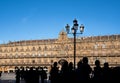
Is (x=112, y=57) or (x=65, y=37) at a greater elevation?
(x=65, y=37)

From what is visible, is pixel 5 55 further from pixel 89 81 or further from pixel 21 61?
pixel 89 81

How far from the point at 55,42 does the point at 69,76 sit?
234 feet

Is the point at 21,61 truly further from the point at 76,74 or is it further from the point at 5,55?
the point at 76,74

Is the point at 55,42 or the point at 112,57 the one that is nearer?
the point at 112,57

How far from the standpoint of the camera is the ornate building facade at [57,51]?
78.9 metres

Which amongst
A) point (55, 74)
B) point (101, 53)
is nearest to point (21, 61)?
point (101, 53)

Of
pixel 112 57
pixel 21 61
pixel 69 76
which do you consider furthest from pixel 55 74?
pixel 21 61

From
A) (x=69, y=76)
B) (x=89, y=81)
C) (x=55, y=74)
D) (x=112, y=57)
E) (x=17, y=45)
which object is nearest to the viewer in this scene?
(x=89, y=81)

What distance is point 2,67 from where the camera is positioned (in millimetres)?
92438

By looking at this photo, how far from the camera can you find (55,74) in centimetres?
1559

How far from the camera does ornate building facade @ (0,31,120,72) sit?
78.9 metres

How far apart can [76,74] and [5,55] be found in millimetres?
80511

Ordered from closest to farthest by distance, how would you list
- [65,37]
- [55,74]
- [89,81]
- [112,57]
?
1. [89,81]
2. [55,74]
3. [112,57]
4. [65,37]

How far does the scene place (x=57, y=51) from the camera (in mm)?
85312
